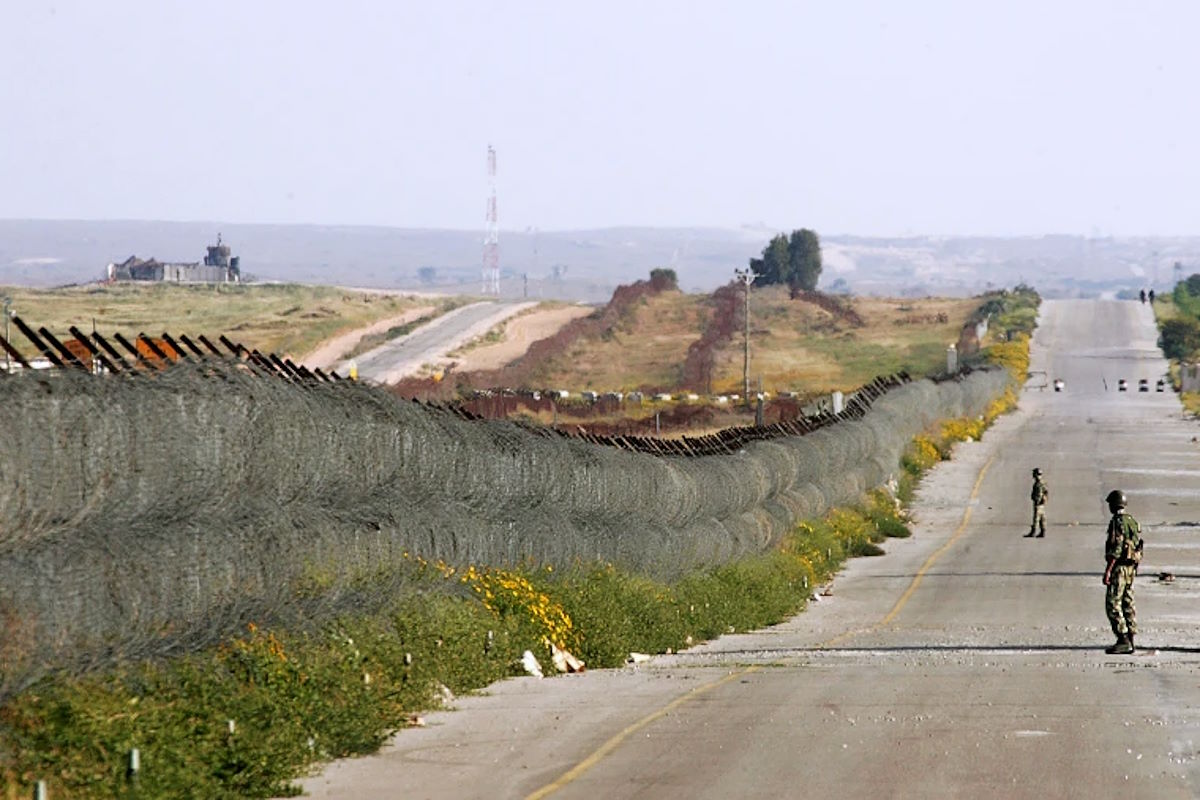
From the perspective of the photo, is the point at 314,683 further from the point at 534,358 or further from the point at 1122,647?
the point at 534,358

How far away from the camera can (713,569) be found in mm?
36062

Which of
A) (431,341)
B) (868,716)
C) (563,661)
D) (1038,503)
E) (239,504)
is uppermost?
(239,504)

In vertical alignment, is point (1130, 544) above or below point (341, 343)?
above

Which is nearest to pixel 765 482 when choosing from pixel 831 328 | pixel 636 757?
pixel 636 757

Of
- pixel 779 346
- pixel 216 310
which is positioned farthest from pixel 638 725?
pixel 779 346

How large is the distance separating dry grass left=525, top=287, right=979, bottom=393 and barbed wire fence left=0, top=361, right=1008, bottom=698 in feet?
303

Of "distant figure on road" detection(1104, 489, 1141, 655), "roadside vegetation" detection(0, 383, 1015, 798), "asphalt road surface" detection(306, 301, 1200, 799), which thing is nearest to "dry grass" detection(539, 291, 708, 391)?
"asphalt road surface" detection(306, 301, 1200, 799)

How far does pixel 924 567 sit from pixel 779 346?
10406 cm

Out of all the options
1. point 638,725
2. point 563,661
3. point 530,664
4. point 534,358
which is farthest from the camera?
point 534,358

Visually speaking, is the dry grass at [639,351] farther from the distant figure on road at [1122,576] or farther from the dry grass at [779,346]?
the distant figure on road at [1122,576]

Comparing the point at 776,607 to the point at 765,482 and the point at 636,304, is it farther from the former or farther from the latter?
the point at 636,304

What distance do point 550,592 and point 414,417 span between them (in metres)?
4.42

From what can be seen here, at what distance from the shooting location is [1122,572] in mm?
25688

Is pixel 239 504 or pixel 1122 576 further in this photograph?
pixel 1122 576
